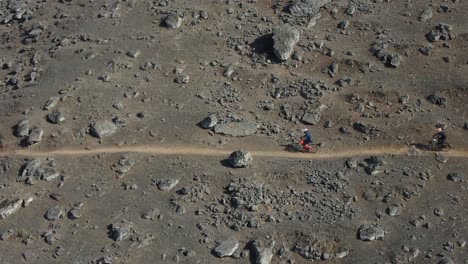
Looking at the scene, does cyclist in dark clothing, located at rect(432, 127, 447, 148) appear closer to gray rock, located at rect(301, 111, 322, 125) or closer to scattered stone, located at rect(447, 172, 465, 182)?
scattered stone, located at rect(447, 172, 465, 182)

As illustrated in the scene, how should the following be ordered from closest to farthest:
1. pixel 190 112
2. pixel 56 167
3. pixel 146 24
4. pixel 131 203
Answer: pixel 131 203
pixel 56 167
pixel 190 112
pixel 146 24

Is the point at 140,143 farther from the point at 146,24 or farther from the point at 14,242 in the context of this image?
the point at 146,24

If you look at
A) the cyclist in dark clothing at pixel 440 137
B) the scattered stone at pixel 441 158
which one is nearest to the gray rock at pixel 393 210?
the scattered stone at pixel 441 158

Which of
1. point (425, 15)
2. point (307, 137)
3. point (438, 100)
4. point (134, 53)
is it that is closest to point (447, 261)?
point (307, 137)

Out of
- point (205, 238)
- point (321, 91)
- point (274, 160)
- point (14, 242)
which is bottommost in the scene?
point (14, 242)

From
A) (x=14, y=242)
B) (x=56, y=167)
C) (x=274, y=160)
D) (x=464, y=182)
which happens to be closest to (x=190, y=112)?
(x=274, y=160)

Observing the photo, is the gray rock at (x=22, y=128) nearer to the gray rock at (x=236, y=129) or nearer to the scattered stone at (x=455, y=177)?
the gray rock at (x=236, y=129)

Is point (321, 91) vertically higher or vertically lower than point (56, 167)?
higher
